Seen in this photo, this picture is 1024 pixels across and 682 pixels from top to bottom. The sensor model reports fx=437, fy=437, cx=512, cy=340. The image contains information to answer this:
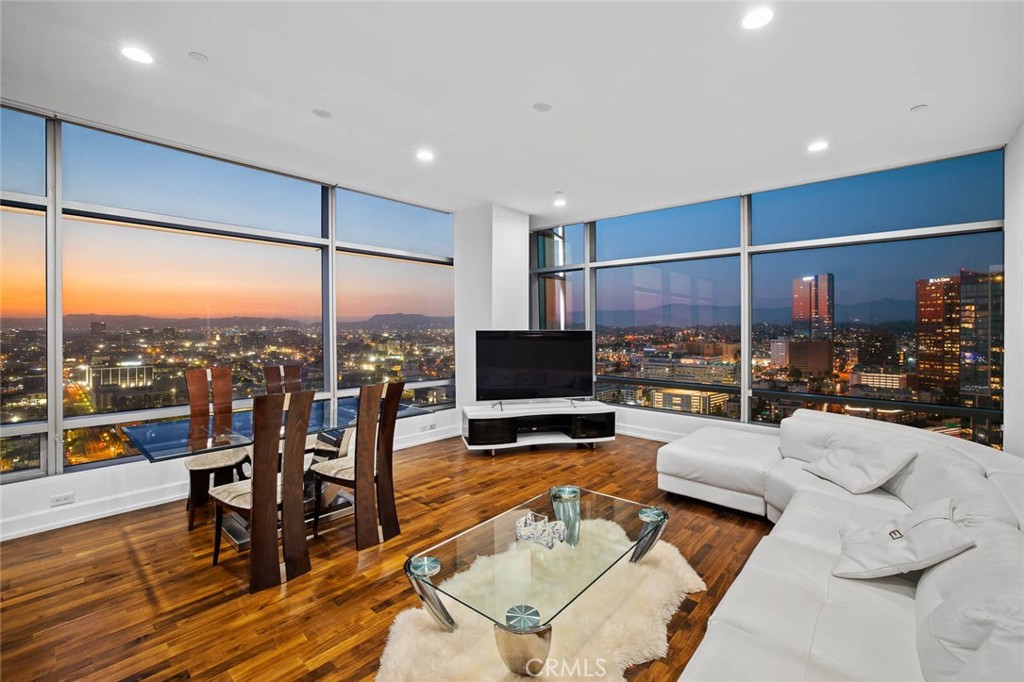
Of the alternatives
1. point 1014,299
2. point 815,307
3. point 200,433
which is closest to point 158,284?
point 200,433

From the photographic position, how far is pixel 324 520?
3.14 meters

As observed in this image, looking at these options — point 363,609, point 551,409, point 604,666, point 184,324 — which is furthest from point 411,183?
point 604,666

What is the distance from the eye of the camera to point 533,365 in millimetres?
5277

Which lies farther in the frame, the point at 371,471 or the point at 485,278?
the point at 485,278

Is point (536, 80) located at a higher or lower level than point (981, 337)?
higher

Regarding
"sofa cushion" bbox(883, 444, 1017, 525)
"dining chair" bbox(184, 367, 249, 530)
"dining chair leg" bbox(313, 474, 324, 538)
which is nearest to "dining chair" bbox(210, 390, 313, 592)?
"dining chair leg" bbox(313, 474, 324, 538)

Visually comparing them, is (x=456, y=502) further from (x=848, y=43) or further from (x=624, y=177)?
(x=848, y=43)

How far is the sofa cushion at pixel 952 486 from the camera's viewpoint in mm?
1691

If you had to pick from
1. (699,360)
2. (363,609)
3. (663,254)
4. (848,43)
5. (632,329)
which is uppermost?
(848,43)

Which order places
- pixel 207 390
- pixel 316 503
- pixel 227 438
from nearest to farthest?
1. pixel 227 438
2. pixel 316 503
3. pixel 207 390

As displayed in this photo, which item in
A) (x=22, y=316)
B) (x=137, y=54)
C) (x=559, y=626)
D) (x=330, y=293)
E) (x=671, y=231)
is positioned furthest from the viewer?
(x=671, y=231)

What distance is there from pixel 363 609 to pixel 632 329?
464 centimetres

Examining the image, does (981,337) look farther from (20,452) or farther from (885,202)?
(20,452)

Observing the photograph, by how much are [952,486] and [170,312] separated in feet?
17.7
